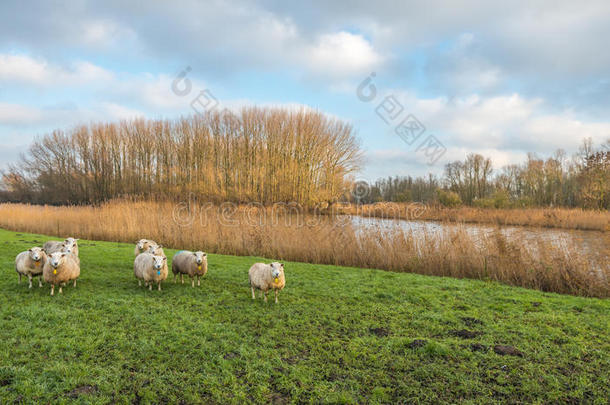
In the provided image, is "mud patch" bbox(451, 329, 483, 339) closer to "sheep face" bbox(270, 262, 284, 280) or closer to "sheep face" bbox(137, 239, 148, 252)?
"sheep face" bbox(270, 262, 284, 280)

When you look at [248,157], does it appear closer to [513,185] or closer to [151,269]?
[151,269]

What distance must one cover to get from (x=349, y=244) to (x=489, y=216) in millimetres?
8246

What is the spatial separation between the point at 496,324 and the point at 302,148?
1887 centimetres

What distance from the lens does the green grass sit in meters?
3.11

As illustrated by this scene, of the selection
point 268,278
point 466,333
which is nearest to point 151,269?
point 268,278

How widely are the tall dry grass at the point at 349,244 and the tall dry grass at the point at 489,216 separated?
5.88 ft

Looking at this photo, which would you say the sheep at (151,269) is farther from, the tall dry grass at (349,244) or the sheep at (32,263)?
the tall dry grass at (349,244)

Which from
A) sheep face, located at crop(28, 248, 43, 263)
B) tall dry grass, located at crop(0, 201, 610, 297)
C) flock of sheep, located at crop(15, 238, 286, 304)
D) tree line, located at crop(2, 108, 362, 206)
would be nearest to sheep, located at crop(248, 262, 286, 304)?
flock of sheep, located at crop(15, 238, 286, 304)

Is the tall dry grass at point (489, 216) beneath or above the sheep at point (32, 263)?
above

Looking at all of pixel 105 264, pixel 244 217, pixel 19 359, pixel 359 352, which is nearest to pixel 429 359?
pixel 359 352

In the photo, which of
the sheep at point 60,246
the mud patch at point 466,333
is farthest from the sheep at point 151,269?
the mud patch at point 466,333

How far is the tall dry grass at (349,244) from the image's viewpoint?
25.3 ft

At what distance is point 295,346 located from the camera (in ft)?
13.2

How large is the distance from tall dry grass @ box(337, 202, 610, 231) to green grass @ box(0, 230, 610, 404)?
5.50 metres
